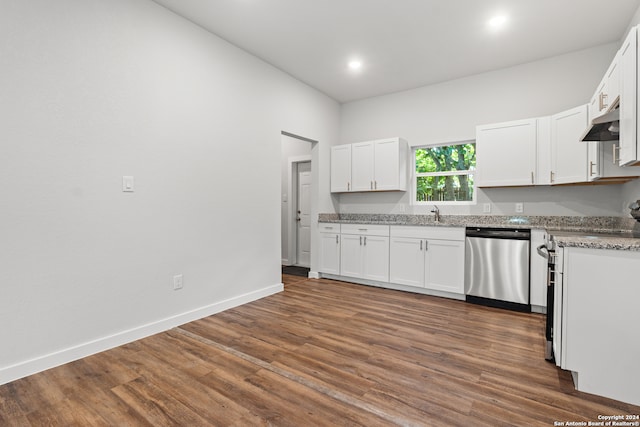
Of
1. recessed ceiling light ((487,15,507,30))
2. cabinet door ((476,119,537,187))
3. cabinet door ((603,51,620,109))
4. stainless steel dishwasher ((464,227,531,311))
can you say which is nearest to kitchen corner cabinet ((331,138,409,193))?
cabinet door ((476,119,537,187))

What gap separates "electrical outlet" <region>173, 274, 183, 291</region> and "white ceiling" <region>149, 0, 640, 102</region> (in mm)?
2483

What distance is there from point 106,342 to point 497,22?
14.7 ft

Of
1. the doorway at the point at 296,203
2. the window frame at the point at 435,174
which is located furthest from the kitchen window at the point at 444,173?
the doorway at the point at 296,203

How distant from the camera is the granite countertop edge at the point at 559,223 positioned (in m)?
1.88

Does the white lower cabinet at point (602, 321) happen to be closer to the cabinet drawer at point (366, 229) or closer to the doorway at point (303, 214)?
the cabinet drawer at point (366, 229)

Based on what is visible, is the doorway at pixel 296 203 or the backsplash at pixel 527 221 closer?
the backsplash at pixel 527 221

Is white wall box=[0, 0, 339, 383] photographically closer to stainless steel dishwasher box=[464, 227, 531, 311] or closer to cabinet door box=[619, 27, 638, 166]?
stainless steel dishwasher box=[464, 227, 531, 311]

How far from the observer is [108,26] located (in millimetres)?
2480

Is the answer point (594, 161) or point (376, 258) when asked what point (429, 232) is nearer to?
point (376, 258)

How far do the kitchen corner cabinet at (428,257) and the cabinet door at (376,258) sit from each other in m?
0.07

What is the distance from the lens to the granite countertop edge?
6.16ft

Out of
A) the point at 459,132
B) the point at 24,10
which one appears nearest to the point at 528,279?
the point at 459,132

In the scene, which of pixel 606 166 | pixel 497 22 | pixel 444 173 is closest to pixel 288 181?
pixel 444 173

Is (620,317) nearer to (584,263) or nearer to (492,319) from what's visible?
(584,263)
